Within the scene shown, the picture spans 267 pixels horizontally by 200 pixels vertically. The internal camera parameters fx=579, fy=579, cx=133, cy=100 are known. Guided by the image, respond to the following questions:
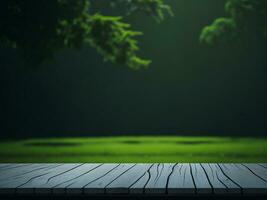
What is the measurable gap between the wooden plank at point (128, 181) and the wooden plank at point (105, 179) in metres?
0.05

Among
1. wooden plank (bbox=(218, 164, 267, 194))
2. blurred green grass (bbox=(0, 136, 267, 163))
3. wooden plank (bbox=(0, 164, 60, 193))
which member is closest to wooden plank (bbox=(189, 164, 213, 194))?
wooden plank (bbox=(218, 164, 267, 194))

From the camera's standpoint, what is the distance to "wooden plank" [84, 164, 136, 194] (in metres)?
4.71

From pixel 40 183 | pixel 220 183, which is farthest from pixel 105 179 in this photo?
pixel 220 183

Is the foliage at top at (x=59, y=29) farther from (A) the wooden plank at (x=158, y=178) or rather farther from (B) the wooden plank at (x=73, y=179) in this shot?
(A) the wooden plank at (x=158, y=178)

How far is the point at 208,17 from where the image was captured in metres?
33.3

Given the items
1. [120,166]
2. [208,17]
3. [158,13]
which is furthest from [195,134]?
[120,166]

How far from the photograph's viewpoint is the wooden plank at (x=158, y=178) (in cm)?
466

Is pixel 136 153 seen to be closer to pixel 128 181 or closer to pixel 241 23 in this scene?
pixel 241 23

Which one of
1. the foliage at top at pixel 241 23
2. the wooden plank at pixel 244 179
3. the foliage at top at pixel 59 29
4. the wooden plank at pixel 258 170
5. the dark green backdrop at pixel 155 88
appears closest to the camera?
the wooden plank at pixel 244 179

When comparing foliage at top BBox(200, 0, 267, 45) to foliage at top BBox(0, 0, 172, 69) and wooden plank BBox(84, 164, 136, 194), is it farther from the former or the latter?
wooden plank BBox(84, 164, 136, 194)

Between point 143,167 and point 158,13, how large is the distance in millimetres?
10932

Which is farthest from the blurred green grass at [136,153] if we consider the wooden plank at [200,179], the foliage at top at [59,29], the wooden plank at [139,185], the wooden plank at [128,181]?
the wooden plank at [139,185]

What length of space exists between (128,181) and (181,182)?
0.47m

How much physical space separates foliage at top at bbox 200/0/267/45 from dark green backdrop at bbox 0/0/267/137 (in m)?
14.0
